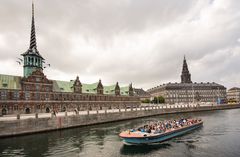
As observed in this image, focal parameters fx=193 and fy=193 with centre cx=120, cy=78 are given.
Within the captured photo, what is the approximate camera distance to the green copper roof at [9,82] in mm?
59906

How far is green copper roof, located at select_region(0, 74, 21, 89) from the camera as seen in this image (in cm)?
5991

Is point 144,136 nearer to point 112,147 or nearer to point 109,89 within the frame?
point 112,147

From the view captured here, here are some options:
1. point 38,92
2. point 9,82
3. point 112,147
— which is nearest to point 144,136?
point 112,147

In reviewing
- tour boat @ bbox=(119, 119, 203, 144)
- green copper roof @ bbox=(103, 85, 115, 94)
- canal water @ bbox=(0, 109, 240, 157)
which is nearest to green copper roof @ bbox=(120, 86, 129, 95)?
green copper roof @ bbox=(103, 85, 115, 94)

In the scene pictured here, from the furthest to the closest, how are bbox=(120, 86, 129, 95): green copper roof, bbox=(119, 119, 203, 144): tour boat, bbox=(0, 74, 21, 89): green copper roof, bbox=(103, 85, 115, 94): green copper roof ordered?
bbox=(120, 86, 129, 95): green copper roof, bbox=(103, 85, 115, 94): green copper roof, bbox=(0, 74, 21, 89): green copper roof, bbox=(119, 119, 203, 144): tour boat

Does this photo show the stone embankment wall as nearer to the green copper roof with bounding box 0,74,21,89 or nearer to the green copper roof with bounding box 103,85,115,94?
the green copper roof with bounding box 0,74,21,89

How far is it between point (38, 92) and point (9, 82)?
9.67 metres

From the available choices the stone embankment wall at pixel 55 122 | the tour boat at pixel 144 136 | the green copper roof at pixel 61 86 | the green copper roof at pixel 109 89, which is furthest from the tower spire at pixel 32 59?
the tour boat at pixel 144 136

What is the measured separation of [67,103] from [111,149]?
53.7 m

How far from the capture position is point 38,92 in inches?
2665

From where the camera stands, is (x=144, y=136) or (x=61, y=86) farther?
(x=61, y=86)

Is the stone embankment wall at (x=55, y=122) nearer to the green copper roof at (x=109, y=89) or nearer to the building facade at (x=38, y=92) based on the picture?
the building facade at (x=38, y=92)

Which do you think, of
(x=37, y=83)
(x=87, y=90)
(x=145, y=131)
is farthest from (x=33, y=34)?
(x=145, y=131)

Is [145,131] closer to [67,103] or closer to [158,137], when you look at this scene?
[158,137]
